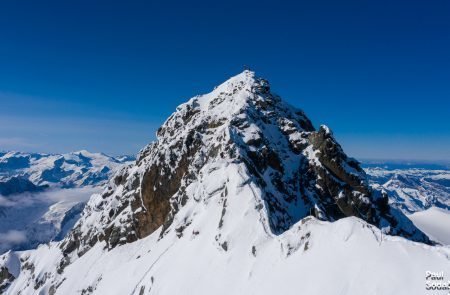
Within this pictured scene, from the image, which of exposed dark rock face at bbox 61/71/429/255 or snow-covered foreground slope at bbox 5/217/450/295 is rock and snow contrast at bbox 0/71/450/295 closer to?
snow-covered foreground slope at bbox 5/217/450/295

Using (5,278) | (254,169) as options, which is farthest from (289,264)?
(5,278)

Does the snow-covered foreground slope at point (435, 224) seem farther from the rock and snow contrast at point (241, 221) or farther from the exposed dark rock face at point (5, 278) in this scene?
the exposed dark rock face at point (5, 278)

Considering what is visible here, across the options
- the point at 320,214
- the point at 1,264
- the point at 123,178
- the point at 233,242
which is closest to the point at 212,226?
the point at 233,242

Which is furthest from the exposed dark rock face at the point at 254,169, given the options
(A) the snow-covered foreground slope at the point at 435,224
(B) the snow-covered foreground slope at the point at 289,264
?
(A) the snow-covered foreground slope at the point at 435,224

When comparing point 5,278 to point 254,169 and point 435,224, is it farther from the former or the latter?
point 435,224

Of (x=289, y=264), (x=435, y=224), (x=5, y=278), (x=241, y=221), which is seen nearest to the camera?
(x=289, y=264)
